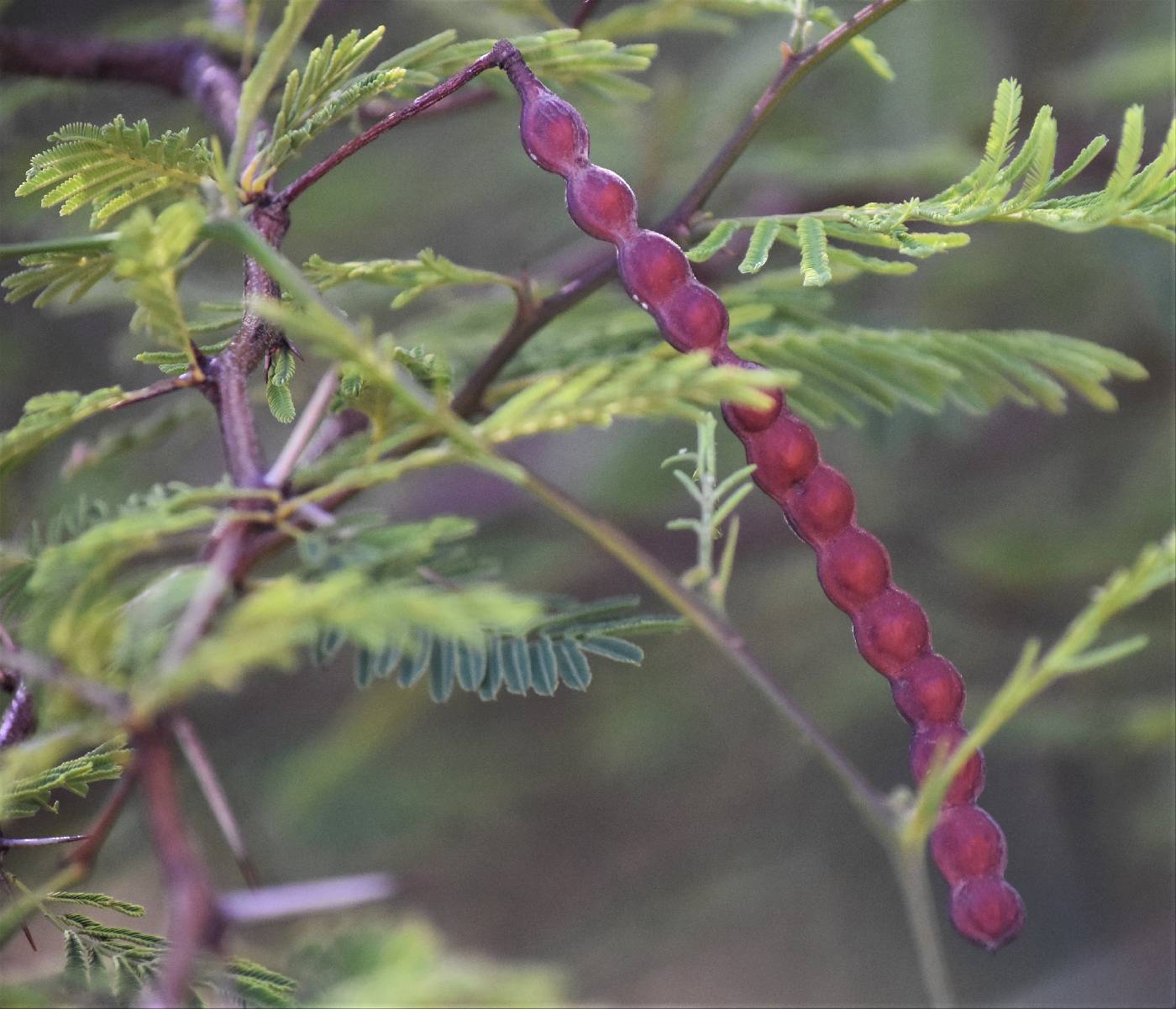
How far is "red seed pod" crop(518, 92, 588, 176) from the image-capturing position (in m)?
0.49

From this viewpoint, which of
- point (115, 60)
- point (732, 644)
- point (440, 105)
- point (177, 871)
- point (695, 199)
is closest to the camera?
point (177, 871)

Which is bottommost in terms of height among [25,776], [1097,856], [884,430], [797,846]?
[797,846]

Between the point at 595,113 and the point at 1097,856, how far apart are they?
110 cm

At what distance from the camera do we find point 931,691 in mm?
465

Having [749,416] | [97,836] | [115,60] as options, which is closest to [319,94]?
[749,416]

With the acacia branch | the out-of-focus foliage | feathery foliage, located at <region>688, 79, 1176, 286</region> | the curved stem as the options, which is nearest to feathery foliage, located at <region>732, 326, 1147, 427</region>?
feathery foliage, located at <region>688, 79, 1176, 286</region>

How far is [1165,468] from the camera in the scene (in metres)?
1.38

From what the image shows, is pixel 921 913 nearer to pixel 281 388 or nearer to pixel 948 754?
pixel 948 754

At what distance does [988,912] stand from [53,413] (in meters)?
0.42

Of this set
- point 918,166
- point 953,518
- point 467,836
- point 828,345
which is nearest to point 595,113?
point 918,166

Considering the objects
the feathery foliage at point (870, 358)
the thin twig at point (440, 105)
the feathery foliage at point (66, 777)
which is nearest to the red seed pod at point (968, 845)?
the feathery foliage at point (870, 358)

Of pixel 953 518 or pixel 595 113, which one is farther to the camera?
pixel 953 518

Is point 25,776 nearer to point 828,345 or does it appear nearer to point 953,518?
point 828,345

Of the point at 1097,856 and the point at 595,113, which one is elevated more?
the point at 595,113
